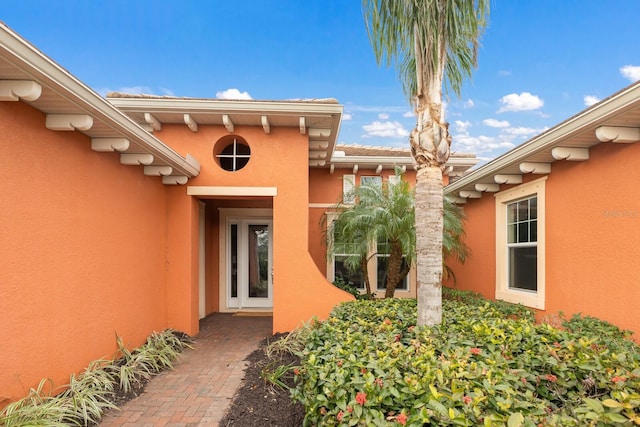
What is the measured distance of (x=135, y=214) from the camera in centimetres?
551

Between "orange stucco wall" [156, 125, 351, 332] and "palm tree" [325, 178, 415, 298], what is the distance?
1.13 metres

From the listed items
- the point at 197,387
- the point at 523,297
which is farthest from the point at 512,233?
the point at 197,387

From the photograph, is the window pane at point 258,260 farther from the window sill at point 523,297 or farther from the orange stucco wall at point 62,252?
the window sill at point 523,297

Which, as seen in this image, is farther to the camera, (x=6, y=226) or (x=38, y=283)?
(x=38, y=283)

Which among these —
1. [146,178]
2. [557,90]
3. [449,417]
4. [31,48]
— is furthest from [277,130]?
[557,90]

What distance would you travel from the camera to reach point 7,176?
10.7 ft

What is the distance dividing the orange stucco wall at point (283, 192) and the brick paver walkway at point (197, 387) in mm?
810

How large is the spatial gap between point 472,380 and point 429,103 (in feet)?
10.8

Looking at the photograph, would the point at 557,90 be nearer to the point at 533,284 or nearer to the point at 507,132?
the point at 533,284

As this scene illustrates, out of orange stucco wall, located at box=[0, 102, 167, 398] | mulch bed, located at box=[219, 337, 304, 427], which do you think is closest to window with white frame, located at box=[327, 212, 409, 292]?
mulch bed, located at box=[219, 337, 304, 427]

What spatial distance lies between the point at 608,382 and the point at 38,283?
207 inches

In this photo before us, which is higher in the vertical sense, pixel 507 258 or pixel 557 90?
pixel 557 90

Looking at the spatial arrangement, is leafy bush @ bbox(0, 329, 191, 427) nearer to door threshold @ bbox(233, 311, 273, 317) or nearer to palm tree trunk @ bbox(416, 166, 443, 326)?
door threshold @ bbox(233, 311, 273, 317)

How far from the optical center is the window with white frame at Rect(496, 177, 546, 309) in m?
6.21
